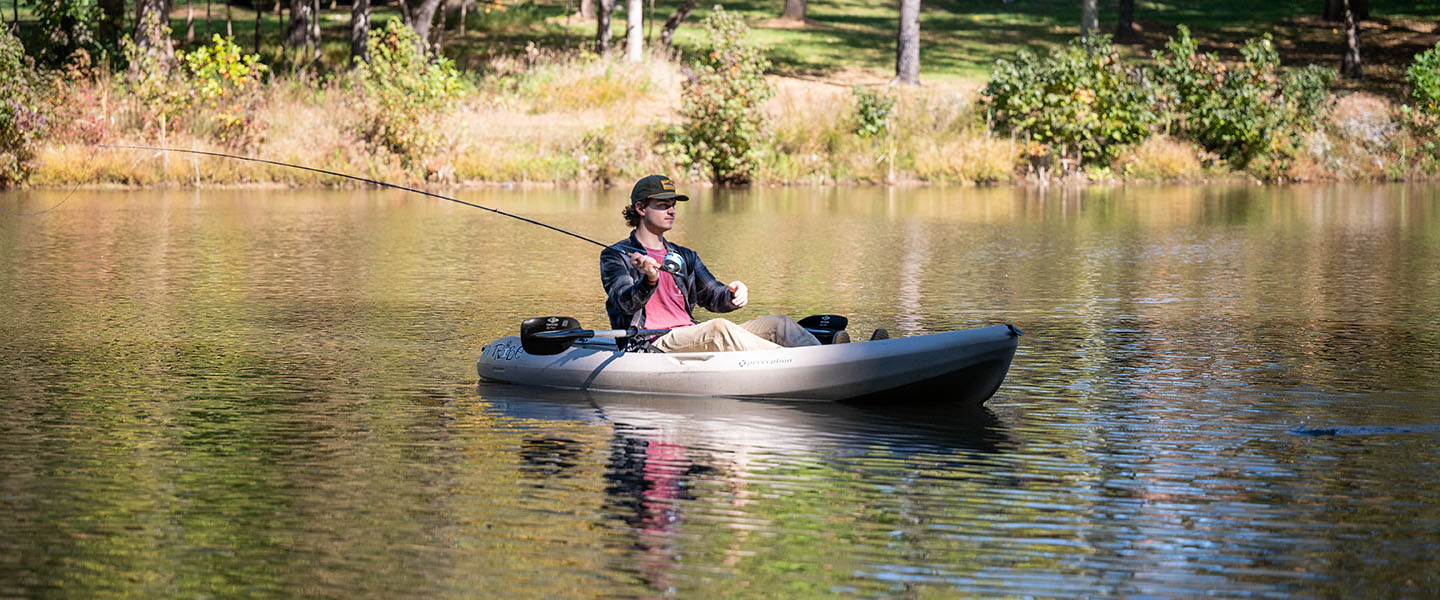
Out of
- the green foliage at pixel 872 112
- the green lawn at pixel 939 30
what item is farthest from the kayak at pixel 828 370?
the green lawn at pixel 939 30

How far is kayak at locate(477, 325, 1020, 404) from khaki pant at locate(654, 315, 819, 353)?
13cm

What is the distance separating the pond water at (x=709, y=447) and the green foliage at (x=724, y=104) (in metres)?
14.5

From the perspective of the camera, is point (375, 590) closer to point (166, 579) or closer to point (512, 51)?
point (166, 579)

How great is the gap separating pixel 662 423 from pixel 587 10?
147 ft

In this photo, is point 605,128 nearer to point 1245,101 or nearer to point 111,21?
point 111,21

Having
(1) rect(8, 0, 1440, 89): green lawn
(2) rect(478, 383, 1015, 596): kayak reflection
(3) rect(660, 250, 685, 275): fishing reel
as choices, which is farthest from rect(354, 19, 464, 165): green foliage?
(3) rect(660, 250, 685, 275): fishing reel

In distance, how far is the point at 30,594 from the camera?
251 inches

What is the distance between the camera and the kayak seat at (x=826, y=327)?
11.2 m

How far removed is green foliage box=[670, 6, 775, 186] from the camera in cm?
3412

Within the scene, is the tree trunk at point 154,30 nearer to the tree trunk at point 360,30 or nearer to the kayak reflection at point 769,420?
the tree trunk at point 360,30

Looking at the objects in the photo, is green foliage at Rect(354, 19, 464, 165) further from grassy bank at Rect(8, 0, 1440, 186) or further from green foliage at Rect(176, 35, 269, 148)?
green foliage at Rect(176, 35, 269, 148)

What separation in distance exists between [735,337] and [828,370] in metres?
0.64

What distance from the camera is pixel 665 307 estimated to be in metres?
11.2

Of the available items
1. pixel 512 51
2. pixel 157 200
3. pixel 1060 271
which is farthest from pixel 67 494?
pixel 512 51
